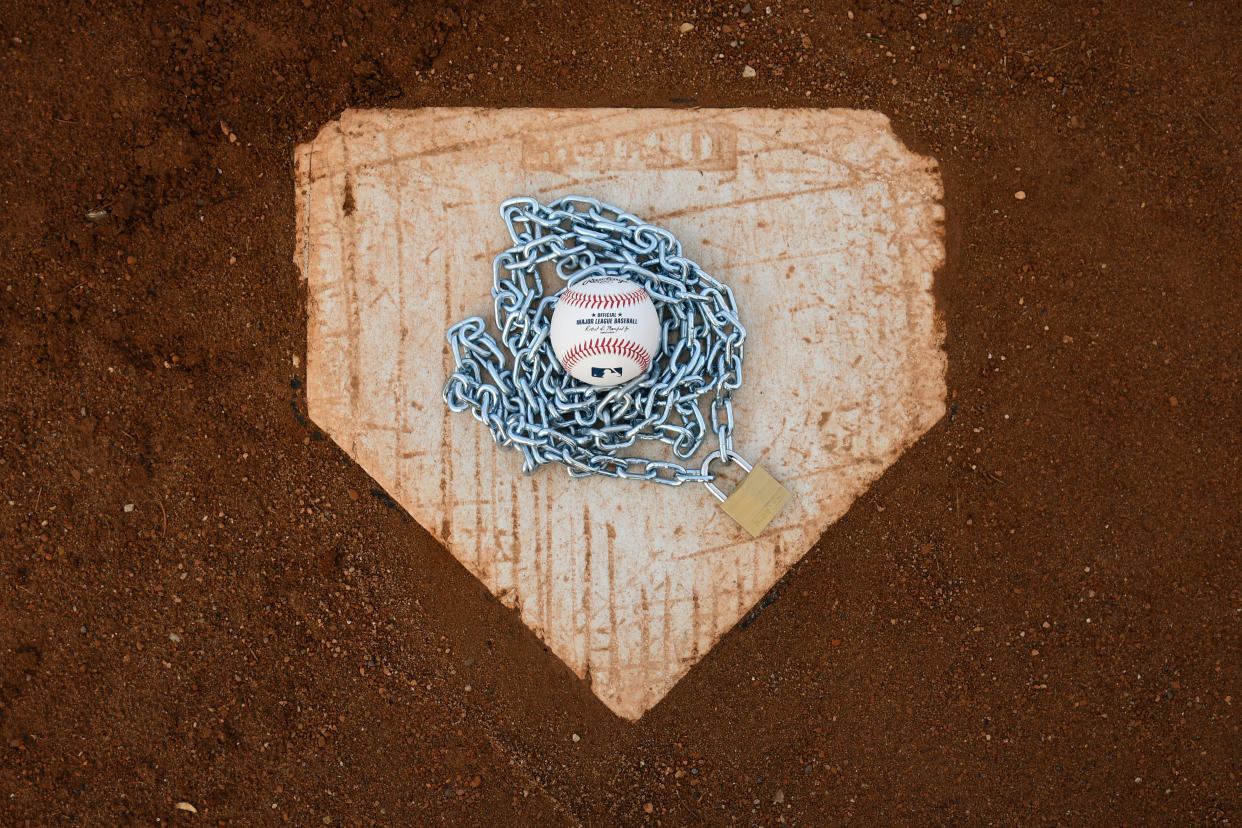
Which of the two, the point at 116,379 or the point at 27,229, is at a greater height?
the point at 27,229

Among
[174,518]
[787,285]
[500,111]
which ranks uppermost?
[500,111]

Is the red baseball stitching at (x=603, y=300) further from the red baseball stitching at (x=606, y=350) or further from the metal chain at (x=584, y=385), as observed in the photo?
the metal chain at (x=584, y=385)

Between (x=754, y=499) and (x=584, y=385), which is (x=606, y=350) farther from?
(x=754, y=499)

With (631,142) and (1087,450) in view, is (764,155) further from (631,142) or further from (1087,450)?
(1087,450)

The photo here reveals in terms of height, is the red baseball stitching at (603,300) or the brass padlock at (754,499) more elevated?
the red baseball stitching at (603,300)

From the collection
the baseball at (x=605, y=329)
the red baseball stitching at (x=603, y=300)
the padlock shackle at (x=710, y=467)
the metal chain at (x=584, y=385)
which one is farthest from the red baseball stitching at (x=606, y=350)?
the padlock shackle at (x=710, y=467)

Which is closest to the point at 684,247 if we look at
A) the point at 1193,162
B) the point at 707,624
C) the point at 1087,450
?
the point at 707,624

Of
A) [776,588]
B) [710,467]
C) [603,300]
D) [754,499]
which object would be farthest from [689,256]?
[776,588]
